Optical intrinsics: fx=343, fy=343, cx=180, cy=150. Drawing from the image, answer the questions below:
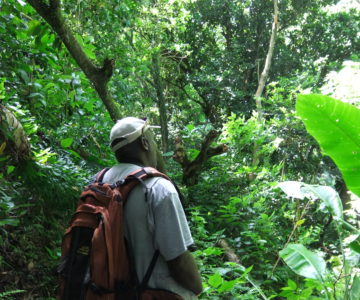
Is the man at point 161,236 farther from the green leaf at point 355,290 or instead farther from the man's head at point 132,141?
the green leaf at point 355,290

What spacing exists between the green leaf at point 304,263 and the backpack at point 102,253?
1.63m

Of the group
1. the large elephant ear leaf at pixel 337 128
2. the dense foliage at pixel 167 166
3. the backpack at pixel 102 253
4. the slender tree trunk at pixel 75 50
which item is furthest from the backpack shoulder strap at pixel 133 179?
the slender tree trunk at pixel 75 50

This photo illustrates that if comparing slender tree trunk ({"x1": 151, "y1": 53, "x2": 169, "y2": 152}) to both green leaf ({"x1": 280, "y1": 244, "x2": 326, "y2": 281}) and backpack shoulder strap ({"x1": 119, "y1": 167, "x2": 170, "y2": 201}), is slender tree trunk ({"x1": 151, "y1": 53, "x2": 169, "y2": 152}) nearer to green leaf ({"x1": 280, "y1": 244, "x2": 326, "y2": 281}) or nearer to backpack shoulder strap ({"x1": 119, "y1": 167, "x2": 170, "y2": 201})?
green leaf ({"x1": 280, "y1": 244, "x2": 326, "y2": 281})

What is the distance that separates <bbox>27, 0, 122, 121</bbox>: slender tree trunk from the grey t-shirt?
111 inches

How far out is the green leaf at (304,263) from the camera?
2713 mm

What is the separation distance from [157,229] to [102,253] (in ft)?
0.84

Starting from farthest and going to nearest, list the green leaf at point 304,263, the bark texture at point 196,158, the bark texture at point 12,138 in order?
the bark texture at point 196,158 → the green leaf at point 304,263 → the bark texture at point 12,138

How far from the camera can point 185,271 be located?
1.52 meters

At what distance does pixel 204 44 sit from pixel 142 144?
13.3 meters

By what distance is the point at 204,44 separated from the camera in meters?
14.3

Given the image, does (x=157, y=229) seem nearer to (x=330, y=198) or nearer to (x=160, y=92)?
(x=330, y=198)

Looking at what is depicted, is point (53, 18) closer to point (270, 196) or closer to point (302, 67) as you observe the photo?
point (270, 196)

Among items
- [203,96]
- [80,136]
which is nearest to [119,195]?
[80,136]

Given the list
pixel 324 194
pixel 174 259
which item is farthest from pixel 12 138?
pixel 324 194
